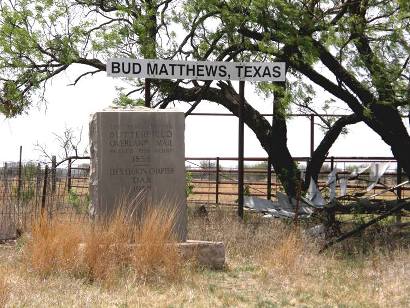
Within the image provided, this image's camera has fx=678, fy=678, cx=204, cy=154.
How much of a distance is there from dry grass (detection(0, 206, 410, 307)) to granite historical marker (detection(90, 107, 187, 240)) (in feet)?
2.47

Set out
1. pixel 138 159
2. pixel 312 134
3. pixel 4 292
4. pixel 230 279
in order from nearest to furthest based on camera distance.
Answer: pixel 4 292 → pixel 230 279 → pixel 138 159 → pixel 312 134

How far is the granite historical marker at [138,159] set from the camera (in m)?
9.88

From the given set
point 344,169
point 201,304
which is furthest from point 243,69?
point 344,169

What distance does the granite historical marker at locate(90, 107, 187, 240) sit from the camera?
9875mm

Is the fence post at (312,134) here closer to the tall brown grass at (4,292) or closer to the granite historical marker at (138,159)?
the granite historical marker at (138,159)

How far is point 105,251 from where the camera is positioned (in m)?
8.69

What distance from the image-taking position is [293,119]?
1655cm

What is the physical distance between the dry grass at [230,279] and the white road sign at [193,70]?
2898 millimetres

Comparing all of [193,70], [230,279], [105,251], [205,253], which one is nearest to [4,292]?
[105,251]

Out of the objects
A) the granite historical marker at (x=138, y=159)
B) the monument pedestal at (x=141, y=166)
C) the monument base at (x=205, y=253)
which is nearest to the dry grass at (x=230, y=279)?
the monument base at (x=205, y=253)

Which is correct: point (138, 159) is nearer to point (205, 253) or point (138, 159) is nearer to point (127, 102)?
point (205, 253)

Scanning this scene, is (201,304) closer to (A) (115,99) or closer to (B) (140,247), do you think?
(B) (140,247)

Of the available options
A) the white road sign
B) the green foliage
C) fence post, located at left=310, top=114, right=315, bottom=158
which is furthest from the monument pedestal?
fence post, located at left=310, top=114, right=315, bottom=158

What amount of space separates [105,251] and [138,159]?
1810 millimetres
